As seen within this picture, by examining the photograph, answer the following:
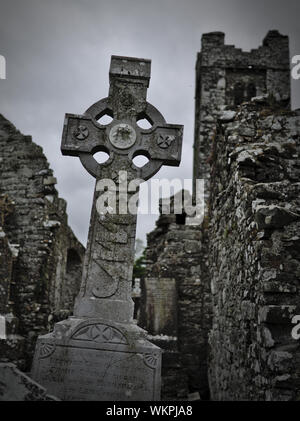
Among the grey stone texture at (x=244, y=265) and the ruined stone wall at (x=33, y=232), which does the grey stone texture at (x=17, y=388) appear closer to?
the grey stone texture at (x=244, y=265)

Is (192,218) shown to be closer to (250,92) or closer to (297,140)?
(297,140)

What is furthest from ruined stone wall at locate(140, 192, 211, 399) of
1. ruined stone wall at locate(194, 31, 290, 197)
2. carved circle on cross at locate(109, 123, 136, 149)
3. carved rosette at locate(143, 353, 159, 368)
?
ruined stone wall at locate(194, 31, 290, 197)

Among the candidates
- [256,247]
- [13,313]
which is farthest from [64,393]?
[13,313]

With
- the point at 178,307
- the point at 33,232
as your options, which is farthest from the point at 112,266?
the point at 33,232

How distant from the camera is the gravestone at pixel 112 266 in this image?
3.15 m

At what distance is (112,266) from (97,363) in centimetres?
90

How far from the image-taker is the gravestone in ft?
10.3

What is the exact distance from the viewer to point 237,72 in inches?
768

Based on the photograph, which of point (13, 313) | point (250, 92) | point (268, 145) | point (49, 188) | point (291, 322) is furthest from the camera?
point (250, 92)

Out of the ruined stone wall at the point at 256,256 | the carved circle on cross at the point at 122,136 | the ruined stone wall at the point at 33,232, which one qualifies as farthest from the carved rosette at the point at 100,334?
the ruined stone wall at the point at 33,232

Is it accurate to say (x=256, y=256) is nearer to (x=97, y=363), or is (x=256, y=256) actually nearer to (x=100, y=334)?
(x=100, y=334)

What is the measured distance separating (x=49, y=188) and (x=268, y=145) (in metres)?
5.12

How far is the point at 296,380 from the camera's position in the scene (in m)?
2.81
